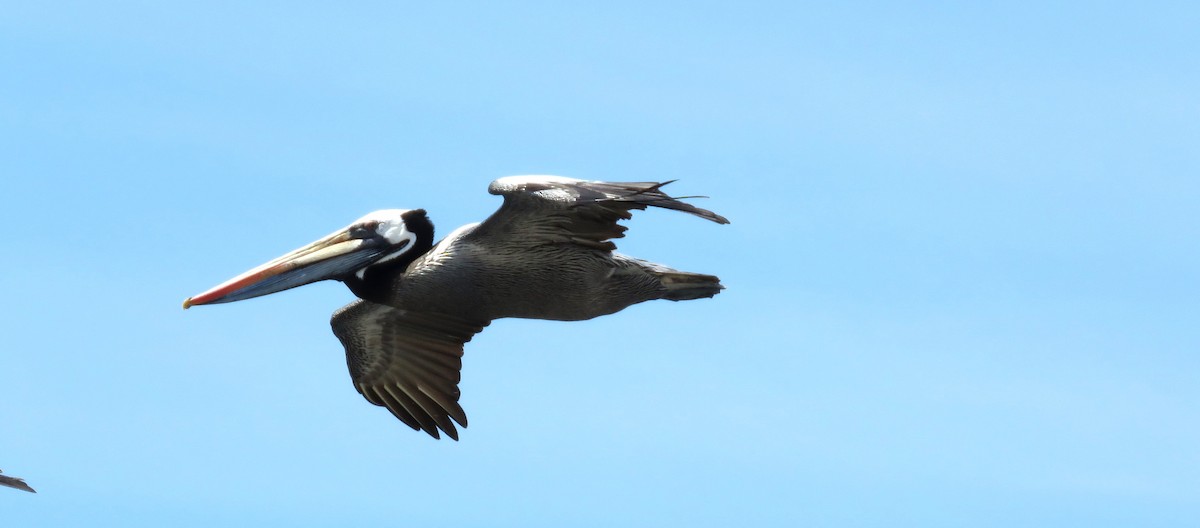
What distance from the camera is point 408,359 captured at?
43.8 feet

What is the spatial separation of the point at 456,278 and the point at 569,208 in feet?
3.27

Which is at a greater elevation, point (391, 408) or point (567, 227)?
point (567, 227)

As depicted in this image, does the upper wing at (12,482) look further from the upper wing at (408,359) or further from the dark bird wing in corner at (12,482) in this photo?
A: the upper wing at (408,359)

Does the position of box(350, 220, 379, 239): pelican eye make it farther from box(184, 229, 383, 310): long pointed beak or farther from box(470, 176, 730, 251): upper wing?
box(470, 176, 730, 251): upper wing

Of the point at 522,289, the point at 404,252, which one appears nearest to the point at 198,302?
the point at 404,252

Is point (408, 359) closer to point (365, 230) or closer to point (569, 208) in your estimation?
point (365, 230)

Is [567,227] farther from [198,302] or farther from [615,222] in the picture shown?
[198,302]

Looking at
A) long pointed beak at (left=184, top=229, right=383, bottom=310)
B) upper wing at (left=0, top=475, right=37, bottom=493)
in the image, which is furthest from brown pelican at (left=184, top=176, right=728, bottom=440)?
upper wing at (left=0, top=475, right=37, bottom=493)

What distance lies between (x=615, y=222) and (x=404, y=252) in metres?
1.83

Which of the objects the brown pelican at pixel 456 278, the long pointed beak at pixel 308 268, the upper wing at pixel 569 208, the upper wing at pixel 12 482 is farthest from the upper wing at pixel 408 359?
the upper wing at pixel 12 482

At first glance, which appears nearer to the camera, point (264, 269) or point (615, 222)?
point (615, 222)

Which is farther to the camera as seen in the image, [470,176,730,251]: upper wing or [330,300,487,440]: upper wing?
[330,300,487,440]: upper wing

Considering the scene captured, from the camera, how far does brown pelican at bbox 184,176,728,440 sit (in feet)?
37.8

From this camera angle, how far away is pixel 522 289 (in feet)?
38.7
